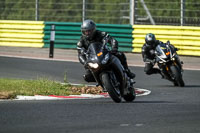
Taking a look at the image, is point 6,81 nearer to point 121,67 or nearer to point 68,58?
point 121,67

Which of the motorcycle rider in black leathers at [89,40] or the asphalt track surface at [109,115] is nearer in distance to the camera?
the asphalt track surface at [109,115]

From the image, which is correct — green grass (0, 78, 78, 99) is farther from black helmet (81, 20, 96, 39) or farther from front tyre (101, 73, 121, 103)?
Result: front tyre (101, 73, 121, 103)

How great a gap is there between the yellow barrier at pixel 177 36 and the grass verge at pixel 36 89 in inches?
363

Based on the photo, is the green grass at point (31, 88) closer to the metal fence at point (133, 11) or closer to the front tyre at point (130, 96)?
the front tyre at point (130, 96)

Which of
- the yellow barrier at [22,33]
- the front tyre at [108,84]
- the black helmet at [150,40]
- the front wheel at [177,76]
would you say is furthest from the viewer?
the yellow barrier at [22,33]

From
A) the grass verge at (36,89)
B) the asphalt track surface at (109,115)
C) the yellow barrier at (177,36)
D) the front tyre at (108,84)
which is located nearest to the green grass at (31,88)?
the grass verge at (36,89)

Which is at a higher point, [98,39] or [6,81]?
[98,39]

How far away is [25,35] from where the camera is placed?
86.0 feet

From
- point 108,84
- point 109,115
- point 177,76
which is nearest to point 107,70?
point 108,84

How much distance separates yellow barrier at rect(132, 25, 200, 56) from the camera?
22.8m

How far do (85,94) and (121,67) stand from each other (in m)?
1.98

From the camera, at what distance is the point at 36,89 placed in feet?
44.1

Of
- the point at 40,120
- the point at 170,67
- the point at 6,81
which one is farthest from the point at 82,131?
the point at 170,67

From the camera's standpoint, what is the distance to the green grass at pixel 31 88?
1256 centimetres
